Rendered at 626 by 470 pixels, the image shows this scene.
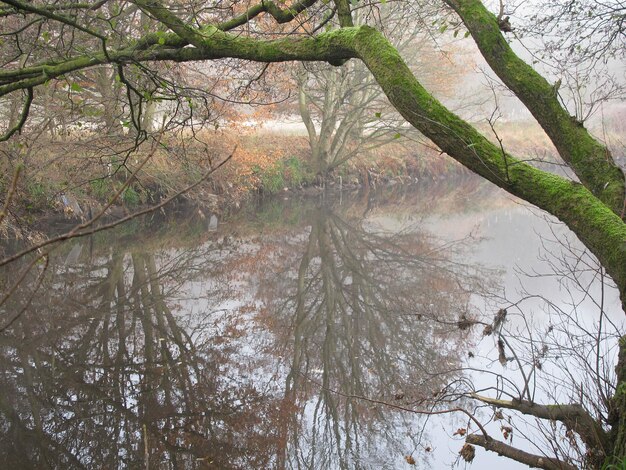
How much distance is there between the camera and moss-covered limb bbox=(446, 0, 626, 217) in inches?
148

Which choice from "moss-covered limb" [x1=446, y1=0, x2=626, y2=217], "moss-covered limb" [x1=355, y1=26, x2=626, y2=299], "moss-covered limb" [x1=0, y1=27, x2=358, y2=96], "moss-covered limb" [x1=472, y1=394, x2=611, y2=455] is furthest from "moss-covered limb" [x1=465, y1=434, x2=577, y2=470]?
"moss-covered limb" [x1=0, y1=27, x2=358, y2=96]

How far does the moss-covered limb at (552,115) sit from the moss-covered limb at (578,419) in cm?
118

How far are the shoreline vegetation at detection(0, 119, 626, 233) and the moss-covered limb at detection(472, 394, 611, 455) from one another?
3360 millimetres

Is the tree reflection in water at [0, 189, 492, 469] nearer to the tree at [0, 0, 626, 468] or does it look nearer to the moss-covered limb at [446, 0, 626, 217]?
the tree at [0, 0, 626, 468]

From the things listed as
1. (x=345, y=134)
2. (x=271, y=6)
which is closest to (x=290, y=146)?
(x=345, y=134)

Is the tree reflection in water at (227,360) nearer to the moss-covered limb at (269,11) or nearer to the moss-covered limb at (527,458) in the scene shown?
the moss-covered limb at (527,458)

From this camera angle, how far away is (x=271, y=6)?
4523mm

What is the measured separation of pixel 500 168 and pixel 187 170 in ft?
23.2

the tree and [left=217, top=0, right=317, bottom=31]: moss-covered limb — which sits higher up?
[left=217, top=0, right=317, bottom=31]: moss-covered limb

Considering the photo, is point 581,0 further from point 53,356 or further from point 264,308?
point 53,356

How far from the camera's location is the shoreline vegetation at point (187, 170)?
371 inches

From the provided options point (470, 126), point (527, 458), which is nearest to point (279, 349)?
point (527, 458)

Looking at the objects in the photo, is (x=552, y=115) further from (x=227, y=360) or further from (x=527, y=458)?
(x=227, y=360)

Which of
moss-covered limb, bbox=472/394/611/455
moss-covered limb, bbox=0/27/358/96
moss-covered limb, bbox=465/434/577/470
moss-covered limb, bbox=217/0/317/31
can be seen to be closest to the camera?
moss-covered limb, bbox=472/394/611/455
